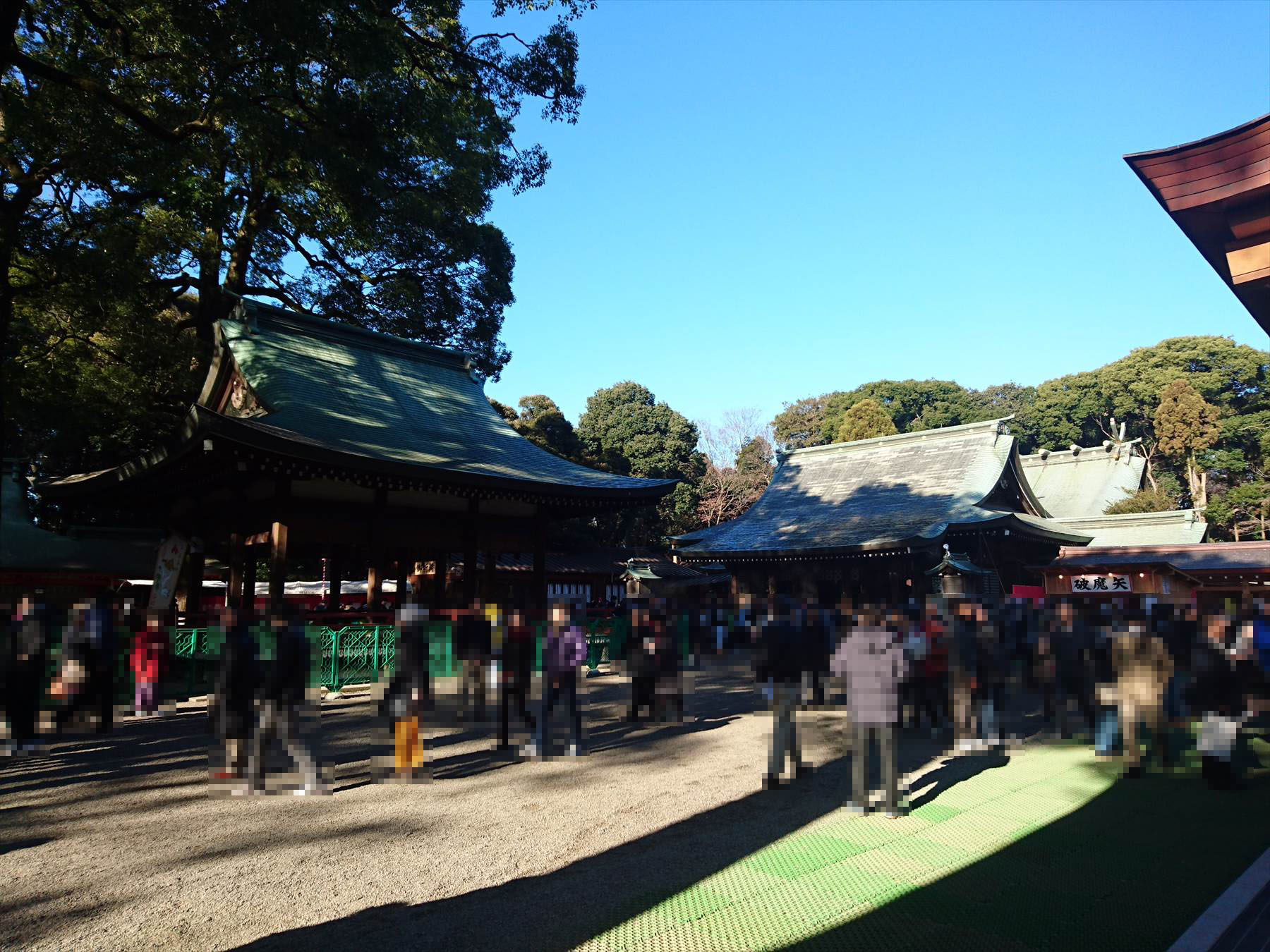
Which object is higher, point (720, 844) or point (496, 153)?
point (496, 153)

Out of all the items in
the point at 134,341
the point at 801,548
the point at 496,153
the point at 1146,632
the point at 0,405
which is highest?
the point at 496,153

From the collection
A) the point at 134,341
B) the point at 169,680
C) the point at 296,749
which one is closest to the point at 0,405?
the point at 134,341

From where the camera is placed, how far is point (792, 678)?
376 inches

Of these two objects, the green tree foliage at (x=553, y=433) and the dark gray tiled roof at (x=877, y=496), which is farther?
the green tree foliage at (x=553, y=433)

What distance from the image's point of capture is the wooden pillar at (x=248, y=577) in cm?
1459

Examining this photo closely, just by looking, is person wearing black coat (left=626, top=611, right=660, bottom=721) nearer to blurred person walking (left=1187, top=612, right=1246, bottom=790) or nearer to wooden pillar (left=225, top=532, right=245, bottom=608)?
blurred person walking (left=1187, top=612, right=1246, bottom=790)

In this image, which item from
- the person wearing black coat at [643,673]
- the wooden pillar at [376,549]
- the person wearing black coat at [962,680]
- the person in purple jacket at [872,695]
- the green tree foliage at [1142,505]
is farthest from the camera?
the green tree foliage at [1142,505]

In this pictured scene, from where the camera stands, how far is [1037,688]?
12125mm

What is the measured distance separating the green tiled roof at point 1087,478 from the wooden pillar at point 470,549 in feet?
101

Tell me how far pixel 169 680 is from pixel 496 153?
14363 millimetres

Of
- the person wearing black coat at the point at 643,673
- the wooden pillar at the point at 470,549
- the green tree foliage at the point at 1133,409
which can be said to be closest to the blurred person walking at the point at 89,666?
the person wearing black coat at the point at 643,673

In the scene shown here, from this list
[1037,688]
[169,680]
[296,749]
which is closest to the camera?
[296,749]

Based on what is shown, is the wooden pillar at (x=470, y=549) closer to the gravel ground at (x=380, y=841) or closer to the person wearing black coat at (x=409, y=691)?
the gravel ground at (x=380, y=841)

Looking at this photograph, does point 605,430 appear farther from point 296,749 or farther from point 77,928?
point 77,928
